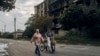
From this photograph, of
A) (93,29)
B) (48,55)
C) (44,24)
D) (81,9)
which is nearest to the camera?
(48,55)

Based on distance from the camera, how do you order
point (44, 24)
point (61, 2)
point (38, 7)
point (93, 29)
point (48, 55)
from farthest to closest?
point (38, 7) < point (61, 2) < point (44, 24) < point (93, 29) < point (48, 55)

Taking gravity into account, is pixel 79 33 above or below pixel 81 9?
below

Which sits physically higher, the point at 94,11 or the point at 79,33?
the point at 94,11

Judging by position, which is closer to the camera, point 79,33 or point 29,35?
point 79,33

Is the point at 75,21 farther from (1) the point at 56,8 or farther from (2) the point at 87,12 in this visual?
(1) the point at 56,8

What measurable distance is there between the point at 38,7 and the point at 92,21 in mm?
85870

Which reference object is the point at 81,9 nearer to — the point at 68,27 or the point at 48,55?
the point at 68,27

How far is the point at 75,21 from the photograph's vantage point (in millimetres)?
56094

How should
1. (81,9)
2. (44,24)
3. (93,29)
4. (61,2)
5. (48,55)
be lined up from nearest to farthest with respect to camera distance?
1. (48,55)
2. (93,29)
3. (81,9)
4. (44,24)
5. (61,2)

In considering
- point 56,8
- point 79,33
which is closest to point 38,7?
point 56,8

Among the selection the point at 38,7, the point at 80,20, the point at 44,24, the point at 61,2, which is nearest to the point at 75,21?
the point at 80,20

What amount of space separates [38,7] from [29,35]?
133 feet

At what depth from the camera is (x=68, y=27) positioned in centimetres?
5906

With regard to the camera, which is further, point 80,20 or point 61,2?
point 61,2
